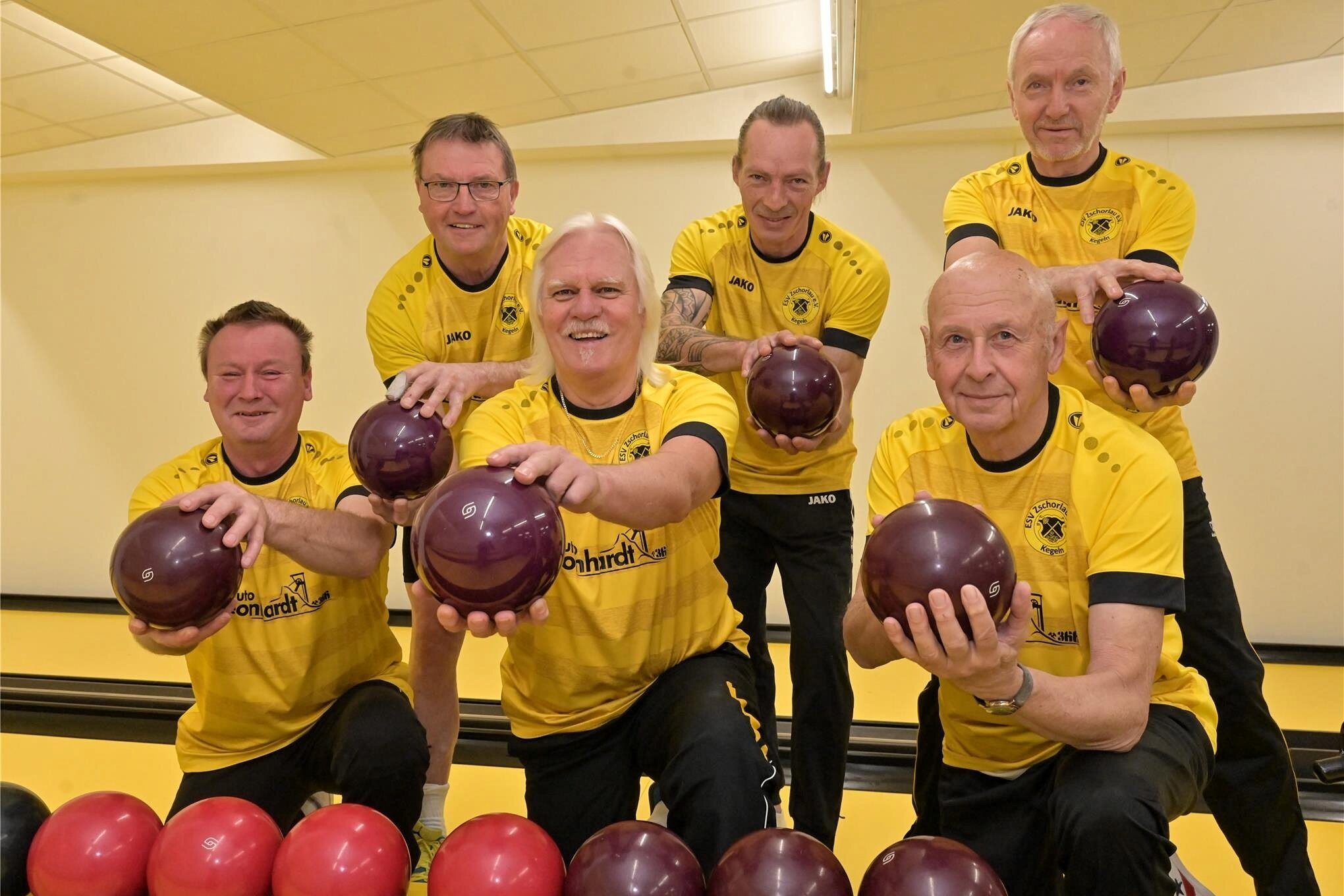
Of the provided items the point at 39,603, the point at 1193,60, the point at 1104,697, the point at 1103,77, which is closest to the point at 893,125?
the point at 1193,60

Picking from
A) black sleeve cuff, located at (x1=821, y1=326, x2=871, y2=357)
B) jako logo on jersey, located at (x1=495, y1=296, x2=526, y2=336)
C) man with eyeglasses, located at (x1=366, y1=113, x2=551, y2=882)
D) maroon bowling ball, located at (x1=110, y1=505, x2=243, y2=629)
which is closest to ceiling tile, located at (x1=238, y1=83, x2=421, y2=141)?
man with eyeglasses, located at (x1=366, y1=113, x2=551, y2=882)

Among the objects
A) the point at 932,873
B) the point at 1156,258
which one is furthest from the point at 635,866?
the point at 1156,258

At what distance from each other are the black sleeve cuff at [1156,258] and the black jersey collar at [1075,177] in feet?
0.80

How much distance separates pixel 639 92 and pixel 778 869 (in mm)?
4673

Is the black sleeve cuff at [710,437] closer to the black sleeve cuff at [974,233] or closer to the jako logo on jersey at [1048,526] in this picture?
the jako logo on jersey at [1048,526]

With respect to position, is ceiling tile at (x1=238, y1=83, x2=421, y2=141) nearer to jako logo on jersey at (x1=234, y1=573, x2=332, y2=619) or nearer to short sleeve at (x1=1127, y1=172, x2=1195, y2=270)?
jako logo on jersey at (x1=234, y1=573, x2=332, y2=619)

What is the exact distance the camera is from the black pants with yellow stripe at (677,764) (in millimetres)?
1830

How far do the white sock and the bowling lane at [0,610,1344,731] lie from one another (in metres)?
1.63

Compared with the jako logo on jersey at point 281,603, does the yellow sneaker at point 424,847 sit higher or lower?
lower

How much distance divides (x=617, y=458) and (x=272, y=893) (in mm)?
1125

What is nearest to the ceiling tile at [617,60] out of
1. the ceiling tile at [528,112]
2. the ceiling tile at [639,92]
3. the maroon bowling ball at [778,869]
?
the ceiling tile at [639,92]

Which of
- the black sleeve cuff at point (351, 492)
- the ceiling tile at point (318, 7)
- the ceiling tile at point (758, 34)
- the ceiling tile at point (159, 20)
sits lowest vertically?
the black sleeve cuff at point (351, 492)

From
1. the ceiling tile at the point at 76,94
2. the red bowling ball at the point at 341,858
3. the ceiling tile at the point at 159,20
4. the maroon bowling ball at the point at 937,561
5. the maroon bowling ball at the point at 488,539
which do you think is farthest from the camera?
the ceiling tile at the point at 76,94

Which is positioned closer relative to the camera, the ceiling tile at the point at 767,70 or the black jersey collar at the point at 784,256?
the black jersey collar at the point at 784,256
